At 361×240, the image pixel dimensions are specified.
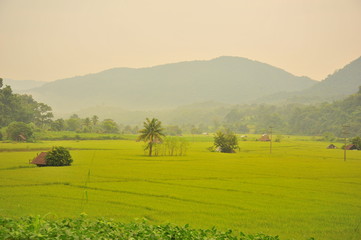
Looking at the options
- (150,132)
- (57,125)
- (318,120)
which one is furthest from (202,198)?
(318,120)

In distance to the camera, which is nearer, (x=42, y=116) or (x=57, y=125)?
(x=57, y=125)

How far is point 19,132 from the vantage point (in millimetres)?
67062

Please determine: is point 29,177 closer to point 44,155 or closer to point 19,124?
point 44,155

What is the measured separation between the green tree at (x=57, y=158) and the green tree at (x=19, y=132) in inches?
1415

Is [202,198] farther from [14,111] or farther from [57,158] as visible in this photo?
[14,111]

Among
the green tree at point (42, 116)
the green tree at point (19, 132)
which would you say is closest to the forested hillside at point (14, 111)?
the green tree at point (42, 116)

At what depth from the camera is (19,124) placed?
222ft

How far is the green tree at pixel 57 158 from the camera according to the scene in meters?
34.6

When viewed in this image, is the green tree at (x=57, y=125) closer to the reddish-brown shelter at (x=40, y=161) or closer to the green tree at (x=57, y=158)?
the green tree at (x=57, y=158)

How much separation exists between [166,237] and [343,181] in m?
23.4

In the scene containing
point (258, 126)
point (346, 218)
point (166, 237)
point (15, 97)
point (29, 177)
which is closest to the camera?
point (166, 237)

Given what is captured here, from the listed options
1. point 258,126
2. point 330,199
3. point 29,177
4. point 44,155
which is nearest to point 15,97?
point 44,155

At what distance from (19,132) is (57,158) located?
3704cm

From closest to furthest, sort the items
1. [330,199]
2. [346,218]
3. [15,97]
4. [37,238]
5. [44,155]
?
[37,238] → [346,218] → [330,199] → [44,155] → [15,97]
